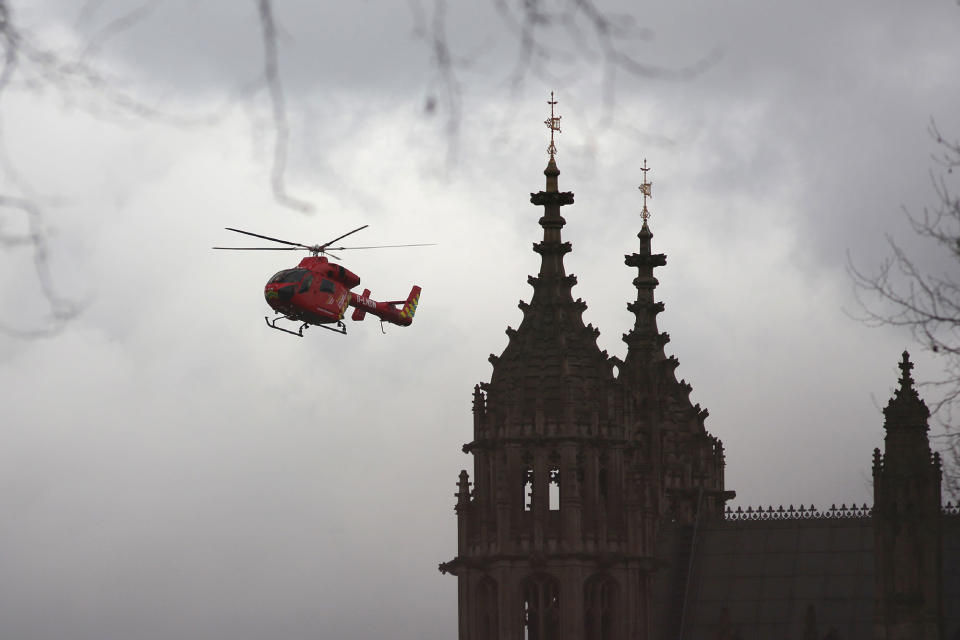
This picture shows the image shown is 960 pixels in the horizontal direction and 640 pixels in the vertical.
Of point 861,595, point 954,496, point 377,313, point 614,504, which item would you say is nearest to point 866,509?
point 861,595

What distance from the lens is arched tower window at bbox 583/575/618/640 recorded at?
11769 cm

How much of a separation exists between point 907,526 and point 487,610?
83.8 feet

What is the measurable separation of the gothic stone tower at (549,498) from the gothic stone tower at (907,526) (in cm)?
1988

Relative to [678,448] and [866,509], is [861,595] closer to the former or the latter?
[866,509]

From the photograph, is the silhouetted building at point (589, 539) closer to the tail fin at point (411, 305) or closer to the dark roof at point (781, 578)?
the dark roof at point (781, 578)

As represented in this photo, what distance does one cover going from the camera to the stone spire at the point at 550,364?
119 meters

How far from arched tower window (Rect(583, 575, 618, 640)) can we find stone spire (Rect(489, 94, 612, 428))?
26.2 feet

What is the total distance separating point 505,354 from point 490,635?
1397cm

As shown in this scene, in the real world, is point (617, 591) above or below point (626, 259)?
below

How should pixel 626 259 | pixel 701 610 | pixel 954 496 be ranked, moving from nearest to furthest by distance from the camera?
pixel 954 496
pixel 701 610
pixel 626 259

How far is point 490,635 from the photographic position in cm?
11794

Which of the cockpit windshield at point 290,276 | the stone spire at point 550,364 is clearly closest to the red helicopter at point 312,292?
the cockpit windshield at point 290,276

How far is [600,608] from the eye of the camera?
118062mm

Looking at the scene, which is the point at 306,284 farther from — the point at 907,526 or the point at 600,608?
the point at 600,608
